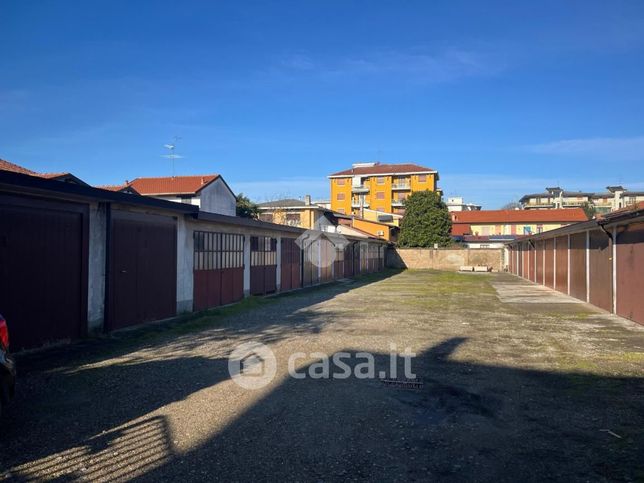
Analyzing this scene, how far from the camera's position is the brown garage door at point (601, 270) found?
14797 millimetres

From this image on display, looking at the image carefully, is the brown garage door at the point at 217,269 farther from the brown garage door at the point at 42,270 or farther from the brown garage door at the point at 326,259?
the brown garage door at the point at 326,259

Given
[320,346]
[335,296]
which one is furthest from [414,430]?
[335,296]

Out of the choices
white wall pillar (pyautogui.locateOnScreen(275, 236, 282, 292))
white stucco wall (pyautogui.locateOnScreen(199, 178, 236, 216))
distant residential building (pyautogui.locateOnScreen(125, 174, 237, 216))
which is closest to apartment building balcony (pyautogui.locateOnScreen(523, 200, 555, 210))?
white stucco wall (pyautogui.locateOnScreen(199, 178, 236, 216))

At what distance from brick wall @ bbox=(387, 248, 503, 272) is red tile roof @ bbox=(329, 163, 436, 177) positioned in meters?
26.9

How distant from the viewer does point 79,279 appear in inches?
377

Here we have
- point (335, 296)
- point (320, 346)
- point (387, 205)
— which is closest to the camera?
point (320, 346)

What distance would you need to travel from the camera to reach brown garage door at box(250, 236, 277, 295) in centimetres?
1847

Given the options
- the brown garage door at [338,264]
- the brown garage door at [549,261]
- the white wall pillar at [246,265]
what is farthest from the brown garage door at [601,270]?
the brown garage door at [338,264]

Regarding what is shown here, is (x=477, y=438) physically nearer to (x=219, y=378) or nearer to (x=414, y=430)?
(x=414, y=430)

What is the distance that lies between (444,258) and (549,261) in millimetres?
24957

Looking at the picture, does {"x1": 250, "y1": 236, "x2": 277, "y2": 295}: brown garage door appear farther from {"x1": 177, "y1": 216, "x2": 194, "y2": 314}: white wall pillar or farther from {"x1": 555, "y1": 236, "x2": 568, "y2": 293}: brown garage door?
{"x1": 555, "y1": 236, "x2": 568, "y2": 293}: brown garage door

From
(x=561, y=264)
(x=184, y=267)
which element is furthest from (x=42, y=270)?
(x=561, y=264)

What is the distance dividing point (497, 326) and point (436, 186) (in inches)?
2764

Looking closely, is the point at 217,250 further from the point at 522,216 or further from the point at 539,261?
the point at 522,216
